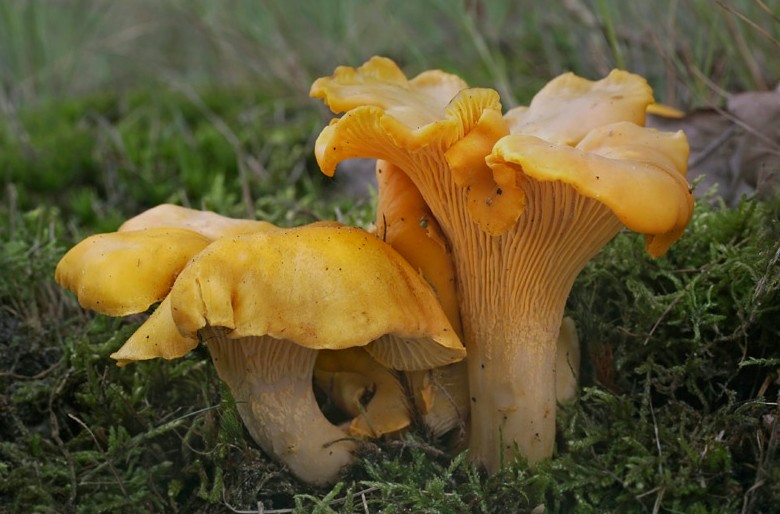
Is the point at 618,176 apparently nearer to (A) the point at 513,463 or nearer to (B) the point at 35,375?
(A) the point at 513,463

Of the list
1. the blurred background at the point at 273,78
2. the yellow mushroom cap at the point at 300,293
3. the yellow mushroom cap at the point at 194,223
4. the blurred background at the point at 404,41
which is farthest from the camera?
the blurred background at the point at 404,41

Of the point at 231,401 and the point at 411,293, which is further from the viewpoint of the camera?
the point at 231,401

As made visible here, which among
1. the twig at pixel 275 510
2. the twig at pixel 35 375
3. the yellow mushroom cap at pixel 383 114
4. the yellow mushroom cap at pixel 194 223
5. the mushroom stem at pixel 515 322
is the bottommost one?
the twig at pixel 275 510

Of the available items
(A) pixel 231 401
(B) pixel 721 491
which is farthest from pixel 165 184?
(B) pixel 721 491

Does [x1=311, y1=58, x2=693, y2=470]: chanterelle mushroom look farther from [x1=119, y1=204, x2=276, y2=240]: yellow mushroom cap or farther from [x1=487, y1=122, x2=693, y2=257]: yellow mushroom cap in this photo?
[x1=119, y1=204, x2=276, y2=240]: yellow mushroom cap

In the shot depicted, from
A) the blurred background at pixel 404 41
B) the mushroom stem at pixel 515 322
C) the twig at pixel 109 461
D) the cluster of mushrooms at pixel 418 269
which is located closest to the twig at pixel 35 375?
the twig at pixel 109 461

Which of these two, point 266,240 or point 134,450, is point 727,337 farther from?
point 134,450

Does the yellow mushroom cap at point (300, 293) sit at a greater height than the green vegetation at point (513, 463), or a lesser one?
greater

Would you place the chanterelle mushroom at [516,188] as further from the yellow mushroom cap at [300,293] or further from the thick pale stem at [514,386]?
the yellow mushroom cap at [300,293]
